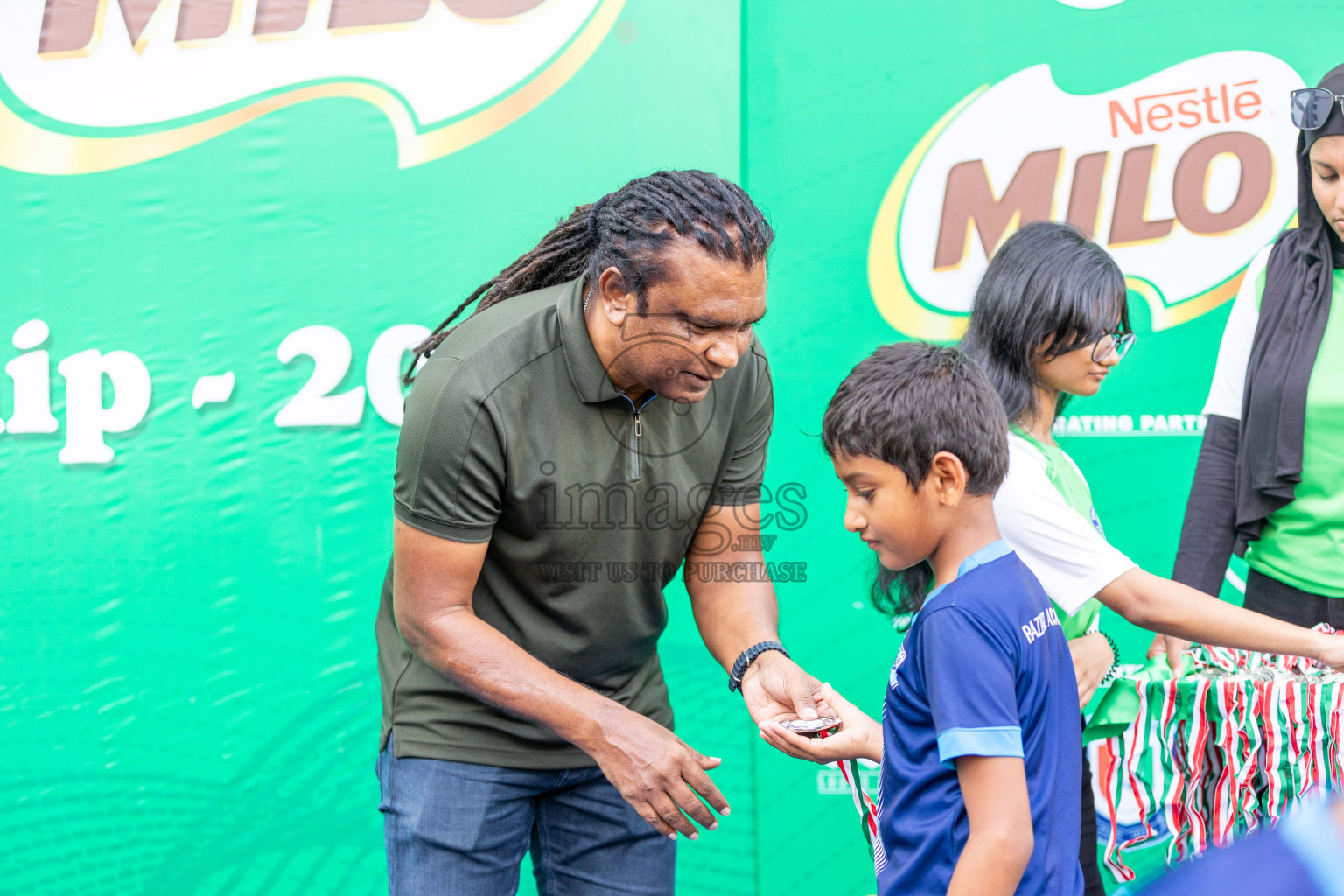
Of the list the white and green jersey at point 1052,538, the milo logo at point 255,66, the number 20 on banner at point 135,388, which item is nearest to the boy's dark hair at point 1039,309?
the white and green jersey at point 1052,538

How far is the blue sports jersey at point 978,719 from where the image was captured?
122 cm

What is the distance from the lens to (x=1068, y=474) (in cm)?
172

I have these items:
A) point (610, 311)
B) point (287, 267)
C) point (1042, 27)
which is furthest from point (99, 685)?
point (1042, 27)

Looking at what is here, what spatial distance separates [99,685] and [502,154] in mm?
1638

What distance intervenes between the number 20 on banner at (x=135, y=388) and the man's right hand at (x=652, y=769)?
1325mm

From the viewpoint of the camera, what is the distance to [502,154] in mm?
2545

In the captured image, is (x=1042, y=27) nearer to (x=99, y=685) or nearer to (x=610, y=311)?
(x=610, y=311)

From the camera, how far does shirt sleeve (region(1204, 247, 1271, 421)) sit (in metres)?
2.11

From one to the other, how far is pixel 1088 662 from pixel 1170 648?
1.12 ft

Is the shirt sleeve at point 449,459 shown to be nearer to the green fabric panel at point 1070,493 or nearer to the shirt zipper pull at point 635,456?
the shirt zipper pull at point 635,456

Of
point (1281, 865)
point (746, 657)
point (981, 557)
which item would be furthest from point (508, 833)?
point (1281, 865)

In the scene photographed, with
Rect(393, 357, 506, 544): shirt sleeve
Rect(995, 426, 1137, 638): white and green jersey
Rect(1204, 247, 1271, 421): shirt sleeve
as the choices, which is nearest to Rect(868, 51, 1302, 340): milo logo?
Rect(1204, 247, 1271, 421): shirt sleeve

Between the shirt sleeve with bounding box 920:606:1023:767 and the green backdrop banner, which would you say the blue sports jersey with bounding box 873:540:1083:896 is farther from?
the green backdrop banner

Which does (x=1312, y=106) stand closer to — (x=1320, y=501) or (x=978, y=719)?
(x=1320, y=501)
